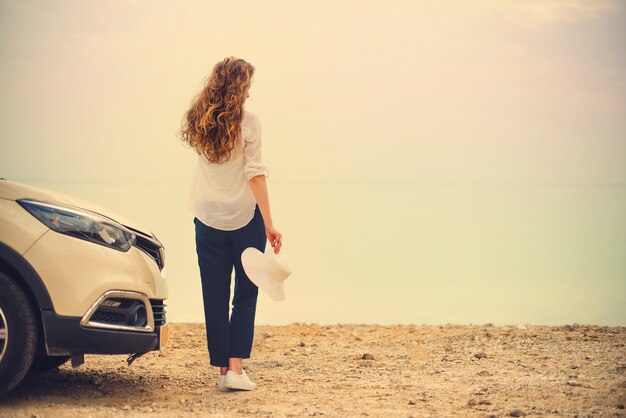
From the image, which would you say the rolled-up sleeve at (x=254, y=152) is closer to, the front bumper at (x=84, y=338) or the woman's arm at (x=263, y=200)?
the woman's arm at (x=263, y=200)

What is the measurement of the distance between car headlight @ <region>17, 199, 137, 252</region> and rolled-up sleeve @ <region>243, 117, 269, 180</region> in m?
0.94

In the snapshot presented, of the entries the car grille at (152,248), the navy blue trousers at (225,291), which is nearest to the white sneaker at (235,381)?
the navy blue trousers at (225,291)

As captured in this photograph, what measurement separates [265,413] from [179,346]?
3446mm

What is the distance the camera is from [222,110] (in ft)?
20.8

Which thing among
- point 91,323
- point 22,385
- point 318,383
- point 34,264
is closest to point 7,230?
point 34,264

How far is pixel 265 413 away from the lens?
5.94 metres

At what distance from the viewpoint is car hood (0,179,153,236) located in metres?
5.80

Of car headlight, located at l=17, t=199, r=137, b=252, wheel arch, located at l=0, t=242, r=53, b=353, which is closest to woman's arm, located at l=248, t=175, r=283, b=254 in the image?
car headlight, located at l=17, t=199, r=137, b=252

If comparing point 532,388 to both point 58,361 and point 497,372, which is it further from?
point 58,361

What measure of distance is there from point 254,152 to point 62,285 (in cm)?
157

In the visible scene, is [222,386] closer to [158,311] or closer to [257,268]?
[158,311]

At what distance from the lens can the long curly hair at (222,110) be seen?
631cm

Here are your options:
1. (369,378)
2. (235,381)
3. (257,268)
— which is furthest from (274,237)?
(369,378)

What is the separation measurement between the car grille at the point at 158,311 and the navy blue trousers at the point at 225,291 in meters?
0.47
